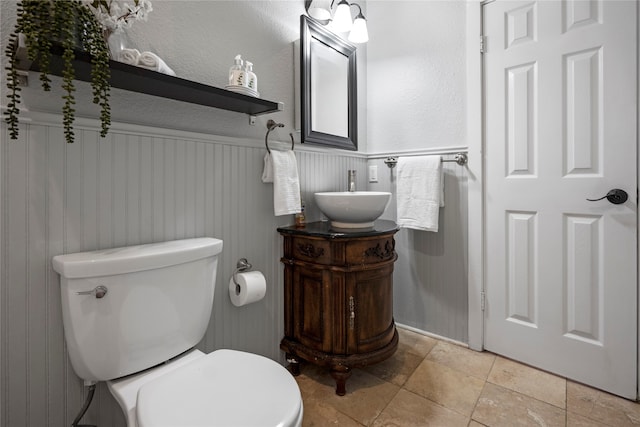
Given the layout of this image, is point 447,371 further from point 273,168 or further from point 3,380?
point 3,380

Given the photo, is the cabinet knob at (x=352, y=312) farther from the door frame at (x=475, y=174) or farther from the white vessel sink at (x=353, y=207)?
the door frame at (x=475, y=174)

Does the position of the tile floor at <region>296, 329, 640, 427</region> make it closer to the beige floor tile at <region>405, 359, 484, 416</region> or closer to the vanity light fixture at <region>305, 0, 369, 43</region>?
the beige floor tile at <region>405, 359, 484, 416</region>

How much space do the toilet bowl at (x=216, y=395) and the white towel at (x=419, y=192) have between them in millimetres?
1236

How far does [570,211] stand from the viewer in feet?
4.89

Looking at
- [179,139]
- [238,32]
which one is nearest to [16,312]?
[179,139]

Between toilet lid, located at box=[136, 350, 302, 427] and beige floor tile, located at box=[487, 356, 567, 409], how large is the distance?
1233mm

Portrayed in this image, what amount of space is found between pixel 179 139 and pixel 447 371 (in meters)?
1.70

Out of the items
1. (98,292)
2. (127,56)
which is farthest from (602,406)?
(127,56)

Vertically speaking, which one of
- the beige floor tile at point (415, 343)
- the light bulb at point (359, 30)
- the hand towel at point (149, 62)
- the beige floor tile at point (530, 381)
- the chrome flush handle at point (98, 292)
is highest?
the light bulb at point (359, 30)

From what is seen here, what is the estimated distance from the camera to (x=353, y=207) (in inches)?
58.6

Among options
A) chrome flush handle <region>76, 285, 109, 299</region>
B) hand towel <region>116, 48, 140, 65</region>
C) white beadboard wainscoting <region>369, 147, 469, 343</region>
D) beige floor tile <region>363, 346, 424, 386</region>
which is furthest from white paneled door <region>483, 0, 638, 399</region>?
chrome flush handle <region>76, 285, 109, 299</region>

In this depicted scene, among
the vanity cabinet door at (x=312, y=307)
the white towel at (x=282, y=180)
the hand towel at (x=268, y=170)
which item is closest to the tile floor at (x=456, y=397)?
the vanity cabinet door at (x=312, y=307)

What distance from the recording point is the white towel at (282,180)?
1472 millimetres

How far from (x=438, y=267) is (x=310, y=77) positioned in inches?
54.1
